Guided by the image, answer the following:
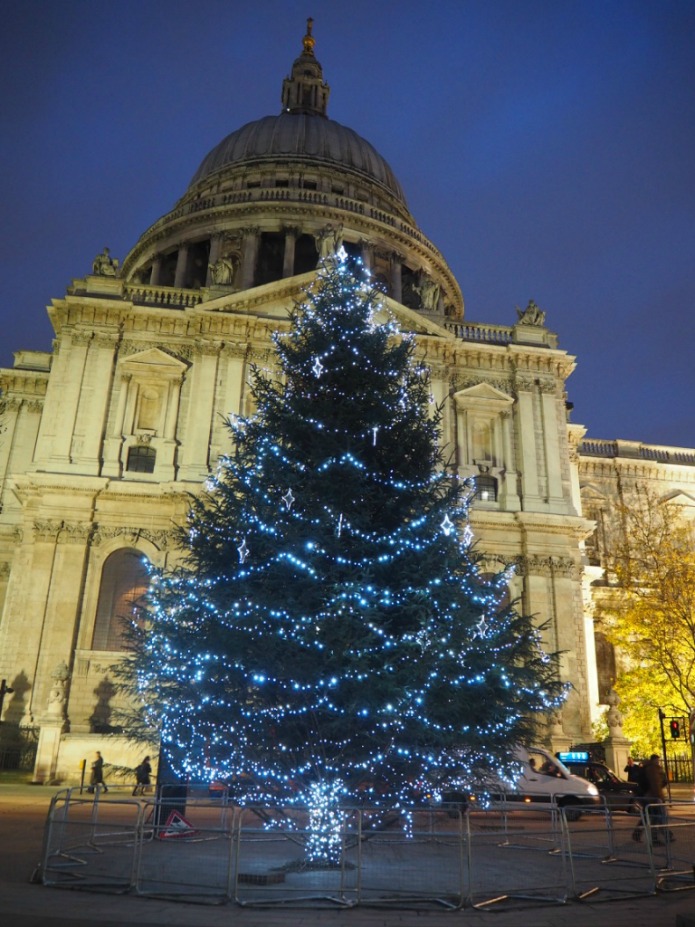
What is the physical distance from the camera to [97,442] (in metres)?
33.1

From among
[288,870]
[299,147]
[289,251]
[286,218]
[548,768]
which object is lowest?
[288,870]

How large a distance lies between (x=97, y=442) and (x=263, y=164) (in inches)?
1181

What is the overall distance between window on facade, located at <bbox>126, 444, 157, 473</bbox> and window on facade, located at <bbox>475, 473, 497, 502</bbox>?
44.3 feet

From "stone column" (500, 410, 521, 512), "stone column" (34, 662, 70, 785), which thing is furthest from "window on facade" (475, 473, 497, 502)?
"stone column" (34, 662, 70, 785)

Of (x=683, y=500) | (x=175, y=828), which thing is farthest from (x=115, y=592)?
(x=683, y=500)

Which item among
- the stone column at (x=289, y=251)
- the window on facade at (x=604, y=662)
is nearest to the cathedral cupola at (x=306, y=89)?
the stone column at (x=289, y=251)

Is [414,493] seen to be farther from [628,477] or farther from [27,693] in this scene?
[628,477]

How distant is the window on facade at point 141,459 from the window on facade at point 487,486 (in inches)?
532

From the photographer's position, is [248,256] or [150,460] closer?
[150,460]

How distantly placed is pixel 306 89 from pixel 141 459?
4694 centimetres

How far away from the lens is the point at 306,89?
68875 mm

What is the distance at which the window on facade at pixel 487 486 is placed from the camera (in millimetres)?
35375

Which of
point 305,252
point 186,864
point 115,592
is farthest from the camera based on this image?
point 305,252

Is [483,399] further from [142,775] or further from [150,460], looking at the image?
[142,775]
